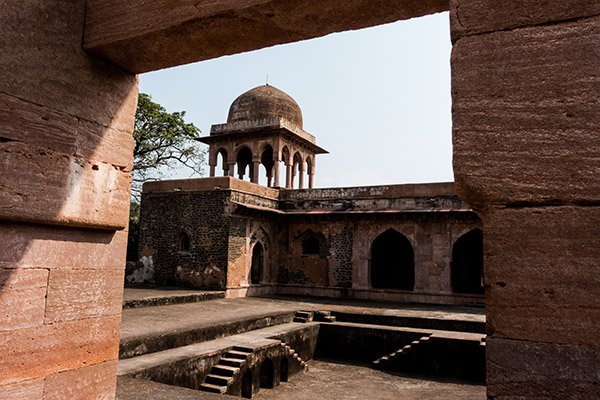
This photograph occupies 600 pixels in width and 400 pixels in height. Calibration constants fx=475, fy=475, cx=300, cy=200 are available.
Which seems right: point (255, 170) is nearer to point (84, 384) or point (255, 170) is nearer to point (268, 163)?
point (268, 163)

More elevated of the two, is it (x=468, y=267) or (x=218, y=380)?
(x=468, y=267)

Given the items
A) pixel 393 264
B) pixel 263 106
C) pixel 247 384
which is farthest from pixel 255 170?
pixel 247 384

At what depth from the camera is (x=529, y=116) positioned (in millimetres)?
1649

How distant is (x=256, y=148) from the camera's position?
19109 millimetres

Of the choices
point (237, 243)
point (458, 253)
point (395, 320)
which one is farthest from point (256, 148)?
point (395, 320)

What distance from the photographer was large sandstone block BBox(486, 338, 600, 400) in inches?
59.2

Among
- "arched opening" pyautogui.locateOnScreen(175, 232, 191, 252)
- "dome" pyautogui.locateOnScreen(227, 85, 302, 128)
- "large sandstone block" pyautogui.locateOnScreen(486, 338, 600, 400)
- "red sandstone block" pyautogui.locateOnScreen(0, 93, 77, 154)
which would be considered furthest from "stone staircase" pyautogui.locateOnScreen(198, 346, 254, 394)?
"dome" pyautogui.locateOnScreen(227, 85, 302, 128)

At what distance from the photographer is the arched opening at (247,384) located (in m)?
7.75

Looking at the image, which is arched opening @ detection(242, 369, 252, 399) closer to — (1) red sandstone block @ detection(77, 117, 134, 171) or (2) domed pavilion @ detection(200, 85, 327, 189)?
(1) red sandstone block @ detection(77, 117, 134, 171)

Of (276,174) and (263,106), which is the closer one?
(276,174)

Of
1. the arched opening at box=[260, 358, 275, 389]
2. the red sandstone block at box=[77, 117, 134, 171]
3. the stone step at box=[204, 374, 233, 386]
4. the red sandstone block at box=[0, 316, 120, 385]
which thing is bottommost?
the arched opening at box=[260, 358, 275, 389]

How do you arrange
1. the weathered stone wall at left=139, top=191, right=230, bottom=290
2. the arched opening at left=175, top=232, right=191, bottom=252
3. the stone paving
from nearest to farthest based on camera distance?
the stone paving, the weathered stone wall at left=139, top=191, right=230, bottom=290, the arched opening at left=175, top=232, right=191, bottom=252

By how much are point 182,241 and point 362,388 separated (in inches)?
368

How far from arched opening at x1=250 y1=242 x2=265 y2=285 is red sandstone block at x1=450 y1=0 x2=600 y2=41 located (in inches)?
594
